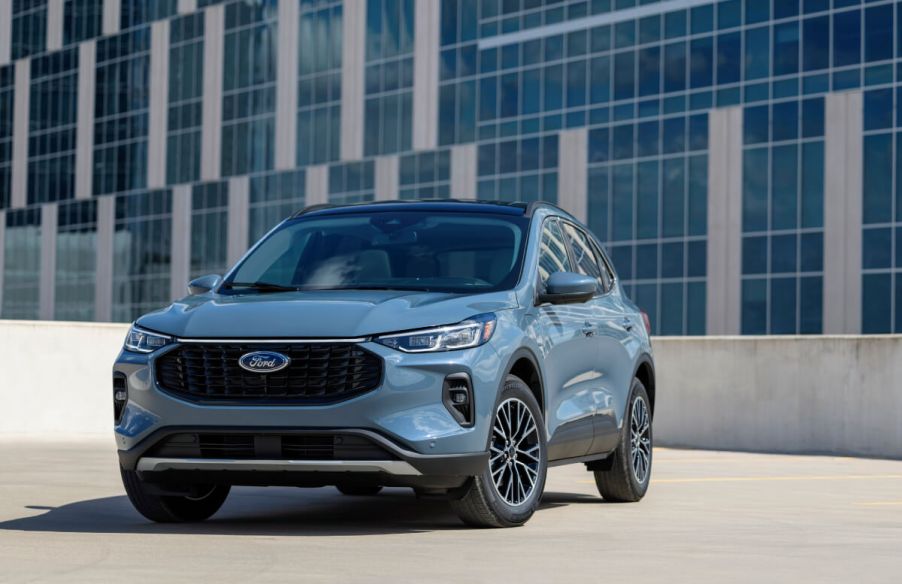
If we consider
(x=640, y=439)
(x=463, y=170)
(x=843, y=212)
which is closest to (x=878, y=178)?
(x=843, y=212)

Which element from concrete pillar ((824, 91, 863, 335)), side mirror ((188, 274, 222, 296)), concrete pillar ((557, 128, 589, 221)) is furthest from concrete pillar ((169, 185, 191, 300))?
side mirror ((188, 274, 222, 296))

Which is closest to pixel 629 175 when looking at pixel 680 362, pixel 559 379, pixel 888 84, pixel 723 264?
pixel 723 264

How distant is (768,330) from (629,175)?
7761 millimetres

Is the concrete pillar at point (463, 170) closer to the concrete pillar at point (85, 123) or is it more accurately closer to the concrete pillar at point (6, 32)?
the concrete pillar at point (85, 123)

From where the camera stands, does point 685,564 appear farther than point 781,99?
No

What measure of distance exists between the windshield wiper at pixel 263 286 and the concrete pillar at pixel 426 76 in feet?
172

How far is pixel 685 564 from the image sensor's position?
7.23 meters

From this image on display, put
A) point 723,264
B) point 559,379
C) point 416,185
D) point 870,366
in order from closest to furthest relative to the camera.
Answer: point 559,379
point 870,366
point 723,264
point 416,185

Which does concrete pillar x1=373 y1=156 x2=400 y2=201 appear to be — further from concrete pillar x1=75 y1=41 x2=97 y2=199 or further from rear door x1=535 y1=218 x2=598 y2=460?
rear door x1=535 y1=218 x2=598 y2=460

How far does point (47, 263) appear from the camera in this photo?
8050cm

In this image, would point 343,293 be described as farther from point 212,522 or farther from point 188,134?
point 188,134

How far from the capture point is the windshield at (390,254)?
30.3ft

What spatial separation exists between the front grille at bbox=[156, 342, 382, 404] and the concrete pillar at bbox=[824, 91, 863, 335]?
136 ft

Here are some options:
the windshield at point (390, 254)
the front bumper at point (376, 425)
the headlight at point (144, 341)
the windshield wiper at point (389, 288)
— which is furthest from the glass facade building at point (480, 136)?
the headlight at point (144, 341)
